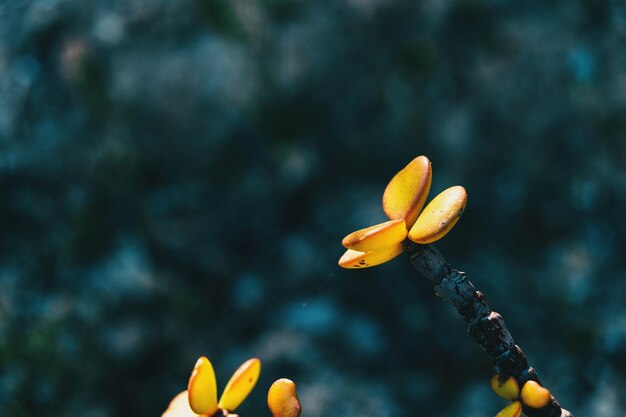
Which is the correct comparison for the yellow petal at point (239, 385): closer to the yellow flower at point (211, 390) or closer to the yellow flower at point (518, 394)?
the yellow flower at point (211, 390)

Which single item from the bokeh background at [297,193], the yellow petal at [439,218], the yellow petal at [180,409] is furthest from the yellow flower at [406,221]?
the bokeh background at [297,193]

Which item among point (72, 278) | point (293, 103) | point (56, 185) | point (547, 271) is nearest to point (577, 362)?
point (547, 271)

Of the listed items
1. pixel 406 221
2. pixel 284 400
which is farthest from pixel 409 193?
pixel 284 400

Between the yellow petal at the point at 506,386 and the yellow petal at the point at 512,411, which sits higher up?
the yellow petal at the point at 506,386

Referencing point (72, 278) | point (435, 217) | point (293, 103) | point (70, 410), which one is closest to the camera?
point (435, 217)

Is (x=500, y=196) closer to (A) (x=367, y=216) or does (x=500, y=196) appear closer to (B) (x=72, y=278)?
(A) (x=367, y=216)

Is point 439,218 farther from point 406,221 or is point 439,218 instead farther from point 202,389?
point 202,389

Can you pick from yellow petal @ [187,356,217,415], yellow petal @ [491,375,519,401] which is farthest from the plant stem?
yellow petal @ [187,356,217,415]
